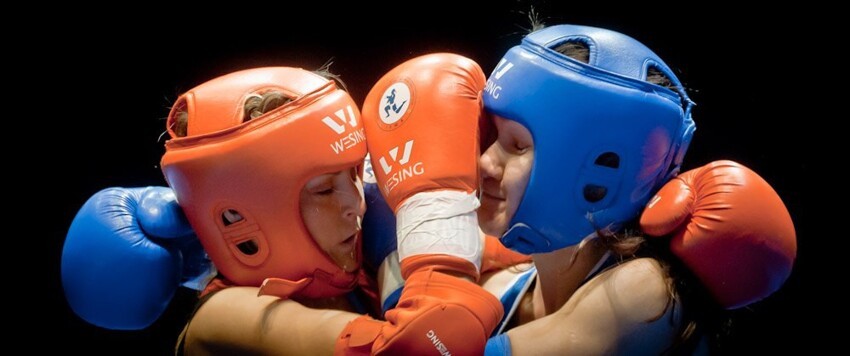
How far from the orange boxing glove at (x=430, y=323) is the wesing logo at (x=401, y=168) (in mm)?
220

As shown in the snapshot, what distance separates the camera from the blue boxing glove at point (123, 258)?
178cm

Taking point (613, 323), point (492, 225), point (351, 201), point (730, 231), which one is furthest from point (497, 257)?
point (730, 231)

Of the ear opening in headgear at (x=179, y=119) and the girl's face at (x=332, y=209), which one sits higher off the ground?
the ear opening in headgear at (x=179, y=119)

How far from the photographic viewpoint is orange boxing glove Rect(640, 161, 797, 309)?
4.85 feet

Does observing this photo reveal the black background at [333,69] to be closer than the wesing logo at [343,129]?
No

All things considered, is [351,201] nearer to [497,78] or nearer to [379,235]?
[379,235]

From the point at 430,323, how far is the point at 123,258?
0.76 m

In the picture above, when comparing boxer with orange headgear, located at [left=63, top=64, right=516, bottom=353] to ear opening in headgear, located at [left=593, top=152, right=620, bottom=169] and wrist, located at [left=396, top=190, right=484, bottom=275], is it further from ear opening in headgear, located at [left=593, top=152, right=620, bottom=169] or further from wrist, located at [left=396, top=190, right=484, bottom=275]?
ear opening in headgear, located at [left=593, top=152, right=620, bottom=169]

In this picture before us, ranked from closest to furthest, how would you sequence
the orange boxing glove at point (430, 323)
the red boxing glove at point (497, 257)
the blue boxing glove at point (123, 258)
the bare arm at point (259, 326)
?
the orange boxing glove at point (430, 323) < the bare arm at point (259, 326) < the blue boxing glove at point (123, 258) < the red boxing glove at point (497, 257)

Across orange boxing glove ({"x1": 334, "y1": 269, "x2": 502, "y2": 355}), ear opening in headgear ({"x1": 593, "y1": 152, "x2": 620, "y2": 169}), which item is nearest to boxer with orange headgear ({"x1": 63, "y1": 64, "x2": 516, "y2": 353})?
orange boxing glove ({"x1": 334, "y1": 269, "x2": 502, "y2": 355})

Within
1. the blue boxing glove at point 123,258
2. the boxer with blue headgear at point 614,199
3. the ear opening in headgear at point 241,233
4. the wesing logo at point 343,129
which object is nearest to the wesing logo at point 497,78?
the boxer with blue headgear at point 614,199

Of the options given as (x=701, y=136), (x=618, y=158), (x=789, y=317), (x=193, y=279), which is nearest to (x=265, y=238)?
(x=193, y=279)

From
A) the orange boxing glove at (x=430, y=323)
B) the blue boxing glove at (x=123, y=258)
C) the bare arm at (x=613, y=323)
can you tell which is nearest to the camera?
the orange boxing glove at (x=430, y=323)

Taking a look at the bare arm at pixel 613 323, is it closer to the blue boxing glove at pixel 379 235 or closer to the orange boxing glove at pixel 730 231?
the orange boxing glove at pixel 730 231
